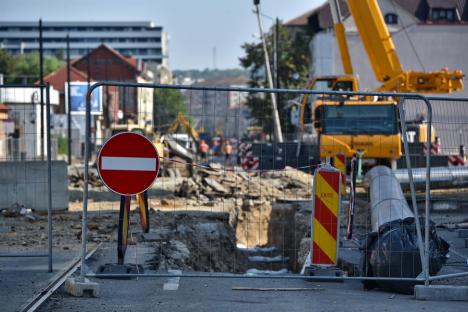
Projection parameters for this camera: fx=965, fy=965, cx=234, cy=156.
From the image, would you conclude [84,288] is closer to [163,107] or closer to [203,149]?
[163,107]

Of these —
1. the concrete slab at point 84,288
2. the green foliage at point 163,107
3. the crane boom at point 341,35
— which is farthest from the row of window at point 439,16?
the concrete slab at point 84,288

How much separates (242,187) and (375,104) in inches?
194

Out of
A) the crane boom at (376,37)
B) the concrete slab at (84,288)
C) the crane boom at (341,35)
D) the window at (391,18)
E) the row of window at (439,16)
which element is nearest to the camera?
the concrete slab at (84,288)

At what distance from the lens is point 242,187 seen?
96.3 ft

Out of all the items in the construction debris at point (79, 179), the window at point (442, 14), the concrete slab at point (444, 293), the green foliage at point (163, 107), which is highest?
the window at point (442, 14)

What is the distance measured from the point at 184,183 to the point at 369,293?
60.0 ft

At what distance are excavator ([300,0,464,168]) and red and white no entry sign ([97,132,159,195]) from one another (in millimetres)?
15974

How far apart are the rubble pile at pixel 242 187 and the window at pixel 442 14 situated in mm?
14207

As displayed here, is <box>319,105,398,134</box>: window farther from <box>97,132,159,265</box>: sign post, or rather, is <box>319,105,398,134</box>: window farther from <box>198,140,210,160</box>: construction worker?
<box>198,140,210,160</box>: construction worker

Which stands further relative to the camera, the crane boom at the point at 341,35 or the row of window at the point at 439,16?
the row of window at the point at 439,16

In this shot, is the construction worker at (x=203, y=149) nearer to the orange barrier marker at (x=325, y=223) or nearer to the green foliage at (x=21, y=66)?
the green foliage at (x=21, y=66)

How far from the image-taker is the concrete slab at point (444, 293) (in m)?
9.35

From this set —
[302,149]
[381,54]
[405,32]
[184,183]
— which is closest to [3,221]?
[302,149]

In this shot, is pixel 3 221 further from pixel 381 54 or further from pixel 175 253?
pixel 381 54
